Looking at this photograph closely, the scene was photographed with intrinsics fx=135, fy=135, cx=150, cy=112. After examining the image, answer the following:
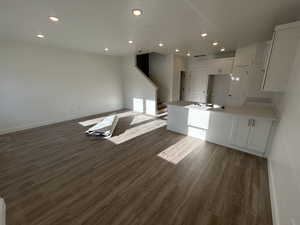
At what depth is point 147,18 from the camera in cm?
235

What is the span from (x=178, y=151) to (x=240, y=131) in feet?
4.79

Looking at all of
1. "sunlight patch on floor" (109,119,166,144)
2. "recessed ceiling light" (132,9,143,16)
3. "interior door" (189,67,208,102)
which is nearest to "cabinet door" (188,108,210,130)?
"sunlight patch on floor" (109,119,166,144)

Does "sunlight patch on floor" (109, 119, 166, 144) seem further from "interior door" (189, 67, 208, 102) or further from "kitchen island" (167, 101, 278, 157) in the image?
"interior door" (189, 67, 208, 102)

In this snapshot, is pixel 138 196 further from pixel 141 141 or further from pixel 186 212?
pixel 141 141

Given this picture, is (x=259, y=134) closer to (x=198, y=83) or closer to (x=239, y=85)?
(x=239, y=85)

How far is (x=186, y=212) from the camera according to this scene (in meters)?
1.68

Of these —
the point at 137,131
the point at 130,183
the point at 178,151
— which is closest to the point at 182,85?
the point at 137,131

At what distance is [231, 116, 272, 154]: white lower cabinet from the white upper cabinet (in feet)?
2.40

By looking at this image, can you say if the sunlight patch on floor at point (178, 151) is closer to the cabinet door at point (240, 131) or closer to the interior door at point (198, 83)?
the cabinet door at point (240, 131)

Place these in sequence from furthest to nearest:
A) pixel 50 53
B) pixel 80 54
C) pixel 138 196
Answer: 1. pixel 80 54
2. pixel 50 53
3. pixel 138 196

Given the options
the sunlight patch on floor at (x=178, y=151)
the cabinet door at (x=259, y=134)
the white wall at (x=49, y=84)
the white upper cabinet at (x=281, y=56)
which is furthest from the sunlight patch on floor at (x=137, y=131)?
the white upper cabinet at (x=281, y=56)

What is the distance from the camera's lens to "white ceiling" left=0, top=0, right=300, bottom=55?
74.5 inches

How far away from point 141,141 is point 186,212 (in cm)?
206

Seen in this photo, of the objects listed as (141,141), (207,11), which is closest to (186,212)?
(141,141)
